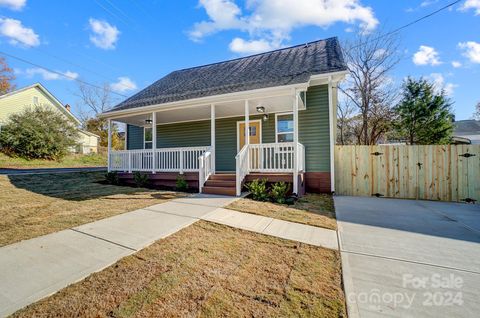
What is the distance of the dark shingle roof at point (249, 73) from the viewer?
7.84 metres

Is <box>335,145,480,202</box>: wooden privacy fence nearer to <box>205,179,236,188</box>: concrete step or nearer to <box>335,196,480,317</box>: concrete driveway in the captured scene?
<box>335,196,480,317</box>: concrete driveway

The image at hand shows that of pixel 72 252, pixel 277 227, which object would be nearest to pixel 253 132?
pixel 277 227

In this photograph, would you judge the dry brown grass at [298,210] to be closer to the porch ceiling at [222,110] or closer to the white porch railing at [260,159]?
the white porch railing at [260,159]

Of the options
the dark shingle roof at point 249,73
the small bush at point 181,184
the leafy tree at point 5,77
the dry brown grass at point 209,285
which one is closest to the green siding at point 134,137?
the dark shingle roof at point 249,73

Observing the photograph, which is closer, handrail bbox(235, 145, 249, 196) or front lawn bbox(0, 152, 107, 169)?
handrail bbox(235, 145, 249, 196)

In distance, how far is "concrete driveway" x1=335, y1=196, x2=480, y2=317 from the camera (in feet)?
7.05

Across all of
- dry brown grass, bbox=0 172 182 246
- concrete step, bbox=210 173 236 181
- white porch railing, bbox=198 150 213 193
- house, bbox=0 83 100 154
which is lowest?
dry brown grass, bbox=0 172 182 246

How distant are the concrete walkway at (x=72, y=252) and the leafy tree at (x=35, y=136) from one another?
1841cm

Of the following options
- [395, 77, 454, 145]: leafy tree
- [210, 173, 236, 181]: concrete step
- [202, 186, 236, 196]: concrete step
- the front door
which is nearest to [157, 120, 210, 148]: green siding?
the front door

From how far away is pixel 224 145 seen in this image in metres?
10.3

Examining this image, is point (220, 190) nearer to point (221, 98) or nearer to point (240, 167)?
point (240, 167)

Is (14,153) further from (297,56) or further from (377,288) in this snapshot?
(377,288)

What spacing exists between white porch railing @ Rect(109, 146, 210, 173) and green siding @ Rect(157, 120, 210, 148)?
5.84ft

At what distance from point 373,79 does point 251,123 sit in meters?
12.9
